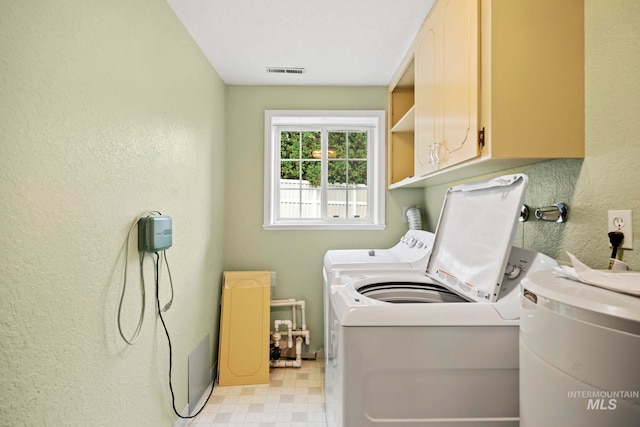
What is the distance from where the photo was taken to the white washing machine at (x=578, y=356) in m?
0.56

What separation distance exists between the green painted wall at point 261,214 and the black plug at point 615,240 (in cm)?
193

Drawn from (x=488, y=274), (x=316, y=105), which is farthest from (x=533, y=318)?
(x=316, y=105)

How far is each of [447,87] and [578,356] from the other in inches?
50.3

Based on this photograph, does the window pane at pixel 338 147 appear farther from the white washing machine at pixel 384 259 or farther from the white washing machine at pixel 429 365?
the white washing machine at pixel 429 365

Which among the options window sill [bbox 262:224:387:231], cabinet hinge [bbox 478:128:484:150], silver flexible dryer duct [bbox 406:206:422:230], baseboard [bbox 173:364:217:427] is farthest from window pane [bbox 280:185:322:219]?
cabinet hinge [bbox 478:128:484:150]

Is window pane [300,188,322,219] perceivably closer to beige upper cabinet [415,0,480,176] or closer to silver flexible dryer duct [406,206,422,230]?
silver flexible dryer duct [406,206,422,230]

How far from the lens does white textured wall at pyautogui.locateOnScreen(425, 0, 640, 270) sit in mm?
983

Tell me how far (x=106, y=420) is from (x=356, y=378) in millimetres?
934

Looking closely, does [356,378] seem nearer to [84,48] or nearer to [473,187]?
[473,187]

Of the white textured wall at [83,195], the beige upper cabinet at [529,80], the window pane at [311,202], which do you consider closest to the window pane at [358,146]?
the window pane at [311,202]

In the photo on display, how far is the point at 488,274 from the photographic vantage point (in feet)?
4.10

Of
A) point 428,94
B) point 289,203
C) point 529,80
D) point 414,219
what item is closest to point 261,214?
point 289,203

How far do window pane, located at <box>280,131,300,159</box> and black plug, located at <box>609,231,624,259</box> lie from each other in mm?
2417

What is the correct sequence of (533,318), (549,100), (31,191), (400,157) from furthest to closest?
1. (400,157)
2. (549,100)
3. (31,191)
4. (533,318)
